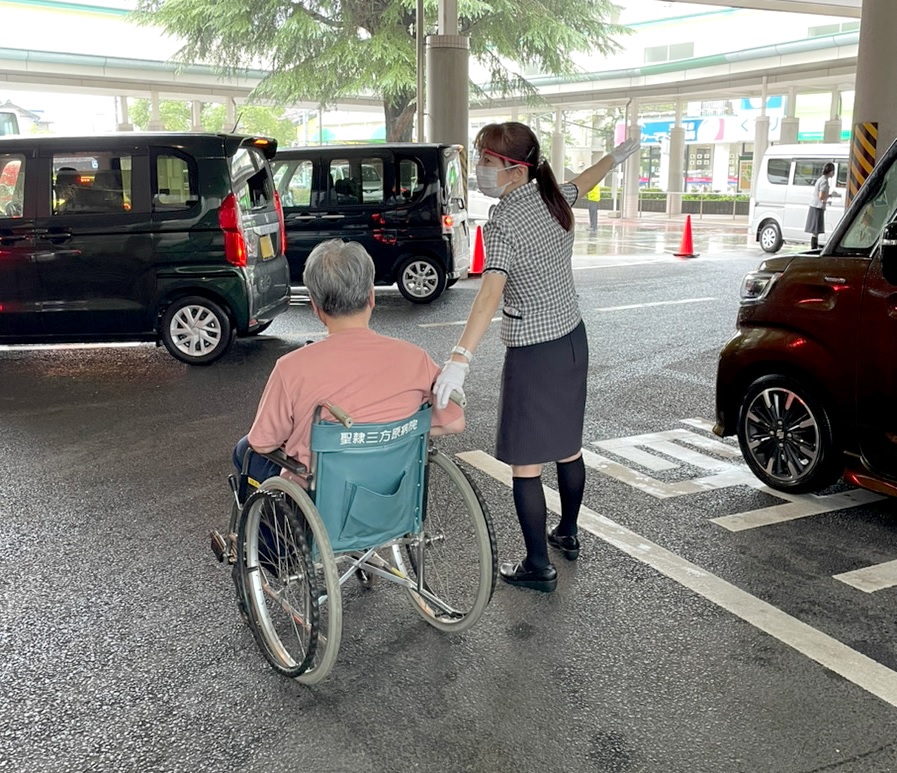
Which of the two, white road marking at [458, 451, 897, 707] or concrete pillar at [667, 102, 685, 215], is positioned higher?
concrete pillar at [667, 102, 685, 215]

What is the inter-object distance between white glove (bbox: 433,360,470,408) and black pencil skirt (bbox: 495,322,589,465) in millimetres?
556

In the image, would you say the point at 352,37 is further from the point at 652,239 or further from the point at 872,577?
the point at 872,577

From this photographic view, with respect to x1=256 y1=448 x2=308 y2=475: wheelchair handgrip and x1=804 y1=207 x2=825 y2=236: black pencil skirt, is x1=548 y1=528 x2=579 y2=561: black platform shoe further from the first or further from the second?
x1=804 y1=207 x2=825 y2=236: black pencil skirt

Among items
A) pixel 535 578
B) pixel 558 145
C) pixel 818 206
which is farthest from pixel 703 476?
pixel 558 145

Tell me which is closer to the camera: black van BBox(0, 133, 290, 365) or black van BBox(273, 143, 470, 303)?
black van BBox(0, 133, 290, 365)

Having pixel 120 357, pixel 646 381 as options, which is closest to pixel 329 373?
pixel 646 381

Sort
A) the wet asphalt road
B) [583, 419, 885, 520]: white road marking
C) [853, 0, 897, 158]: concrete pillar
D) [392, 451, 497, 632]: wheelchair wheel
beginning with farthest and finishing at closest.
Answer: [853, 0, 897, 158]: concrete pillar, [583, 419, 885, 520]: white road marking, [392, 451, 497, 632]: wheelchair wheel, the wet asphalt road

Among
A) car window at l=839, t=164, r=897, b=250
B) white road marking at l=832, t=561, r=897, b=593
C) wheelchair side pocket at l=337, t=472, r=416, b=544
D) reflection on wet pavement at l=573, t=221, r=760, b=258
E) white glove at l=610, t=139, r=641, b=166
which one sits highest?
white glove at l=610, t=139, r=641, b=166

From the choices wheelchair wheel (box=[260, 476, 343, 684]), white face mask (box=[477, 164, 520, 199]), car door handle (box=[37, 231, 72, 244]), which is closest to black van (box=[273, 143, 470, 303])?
car door handle (box=[37, 231, 72, 244])

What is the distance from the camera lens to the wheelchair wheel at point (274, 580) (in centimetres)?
310

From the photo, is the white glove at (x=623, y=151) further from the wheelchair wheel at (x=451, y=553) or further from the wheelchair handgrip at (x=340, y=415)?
the wheelchair handgrip at (x=340, y=415)

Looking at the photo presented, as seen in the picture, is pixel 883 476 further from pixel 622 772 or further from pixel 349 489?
pixel 349 489

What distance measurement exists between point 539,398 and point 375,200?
26.9ft

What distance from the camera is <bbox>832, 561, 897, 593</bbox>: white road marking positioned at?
155 inches
